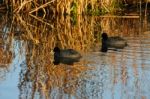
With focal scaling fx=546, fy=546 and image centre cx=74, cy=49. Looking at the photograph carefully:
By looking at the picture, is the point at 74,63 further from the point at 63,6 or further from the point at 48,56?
the point at 63,6

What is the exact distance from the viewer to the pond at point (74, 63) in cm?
1022

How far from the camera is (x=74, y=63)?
506 inches

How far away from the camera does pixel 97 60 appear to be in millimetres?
12844

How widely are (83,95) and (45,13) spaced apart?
12.7 meters

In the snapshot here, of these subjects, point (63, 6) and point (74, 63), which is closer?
point (74, 63)

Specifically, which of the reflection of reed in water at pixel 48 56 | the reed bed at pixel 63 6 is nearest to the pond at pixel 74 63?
the reflection of reed in water at pixel 48 56

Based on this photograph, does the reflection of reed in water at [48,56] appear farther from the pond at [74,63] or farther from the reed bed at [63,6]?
the reed bed at [63,6]

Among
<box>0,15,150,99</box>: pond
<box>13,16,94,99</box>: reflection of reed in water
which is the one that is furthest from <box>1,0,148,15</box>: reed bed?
<box>0,15,150,99</box>: pond

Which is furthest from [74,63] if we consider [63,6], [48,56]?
[63,6]

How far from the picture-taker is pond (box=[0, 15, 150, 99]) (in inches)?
402

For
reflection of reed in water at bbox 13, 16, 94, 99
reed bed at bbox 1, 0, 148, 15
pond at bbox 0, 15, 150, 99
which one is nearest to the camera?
pond at bbox 0, 15, 150, 99

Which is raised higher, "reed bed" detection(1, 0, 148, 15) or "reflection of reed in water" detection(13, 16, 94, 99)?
"reed bed" detection(1, 0, 148, 15)

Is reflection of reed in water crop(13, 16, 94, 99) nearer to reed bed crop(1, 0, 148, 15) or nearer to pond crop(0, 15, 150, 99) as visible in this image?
pond crop(0, 15, 150, 99)

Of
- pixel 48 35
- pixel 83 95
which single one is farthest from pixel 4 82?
pixel 48 35
